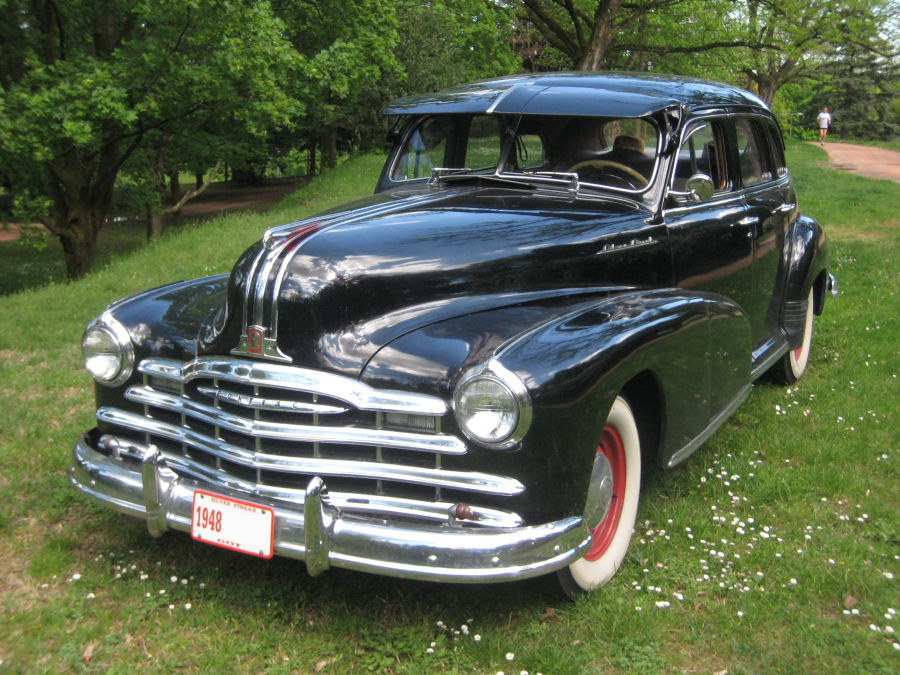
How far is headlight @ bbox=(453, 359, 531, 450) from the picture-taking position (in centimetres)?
243

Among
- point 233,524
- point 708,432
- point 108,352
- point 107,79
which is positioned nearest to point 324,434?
point 233,524

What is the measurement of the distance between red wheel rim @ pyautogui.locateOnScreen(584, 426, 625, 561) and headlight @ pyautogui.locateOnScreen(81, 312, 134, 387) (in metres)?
1.87

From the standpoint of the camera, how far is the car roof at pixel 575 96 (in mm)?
3783

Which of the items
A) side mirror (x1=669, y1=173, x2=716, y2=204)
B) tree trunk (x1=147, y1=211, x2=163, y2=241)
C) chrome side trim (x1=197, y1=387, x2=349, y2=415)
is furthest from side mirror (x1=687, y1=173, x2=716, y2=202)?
tree trunk (x1=147, y1=211, x2=163, y2=241)

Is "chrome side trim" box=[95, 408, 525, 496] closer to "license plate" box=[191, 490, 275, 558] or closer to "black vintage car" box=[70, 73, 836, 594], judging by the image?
"black vintage car" box=[70, 73, 836, 594]

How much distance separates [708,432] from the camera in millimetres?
3562

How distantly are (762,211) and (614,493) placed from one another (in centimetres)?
236

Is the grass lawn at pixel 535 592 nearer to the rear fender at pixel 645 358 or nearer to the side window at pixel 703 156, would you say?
the rear fender at pixel 645 358

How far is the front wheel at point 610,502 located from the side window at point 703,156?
1432mm

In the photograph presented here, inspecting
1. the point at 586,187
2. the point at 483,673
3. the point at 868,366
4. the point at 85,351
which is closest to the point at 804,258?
the point at 868,366

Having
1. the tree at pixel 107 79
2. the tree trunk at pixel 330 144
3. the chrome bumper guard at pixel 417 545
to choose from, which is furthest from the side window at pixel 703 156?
the tree trunk at pixel 330 144

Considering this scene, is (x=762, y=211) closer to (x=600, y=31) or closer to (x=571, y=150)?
(x=571, y=150)

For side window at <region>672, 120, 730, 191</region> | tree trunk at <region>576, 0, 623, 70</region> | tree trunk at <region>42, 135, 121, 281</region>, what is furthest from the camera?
tree trunk at <region>42, 135, 121, 281</region>

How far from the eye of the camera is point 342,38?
15984 mm
